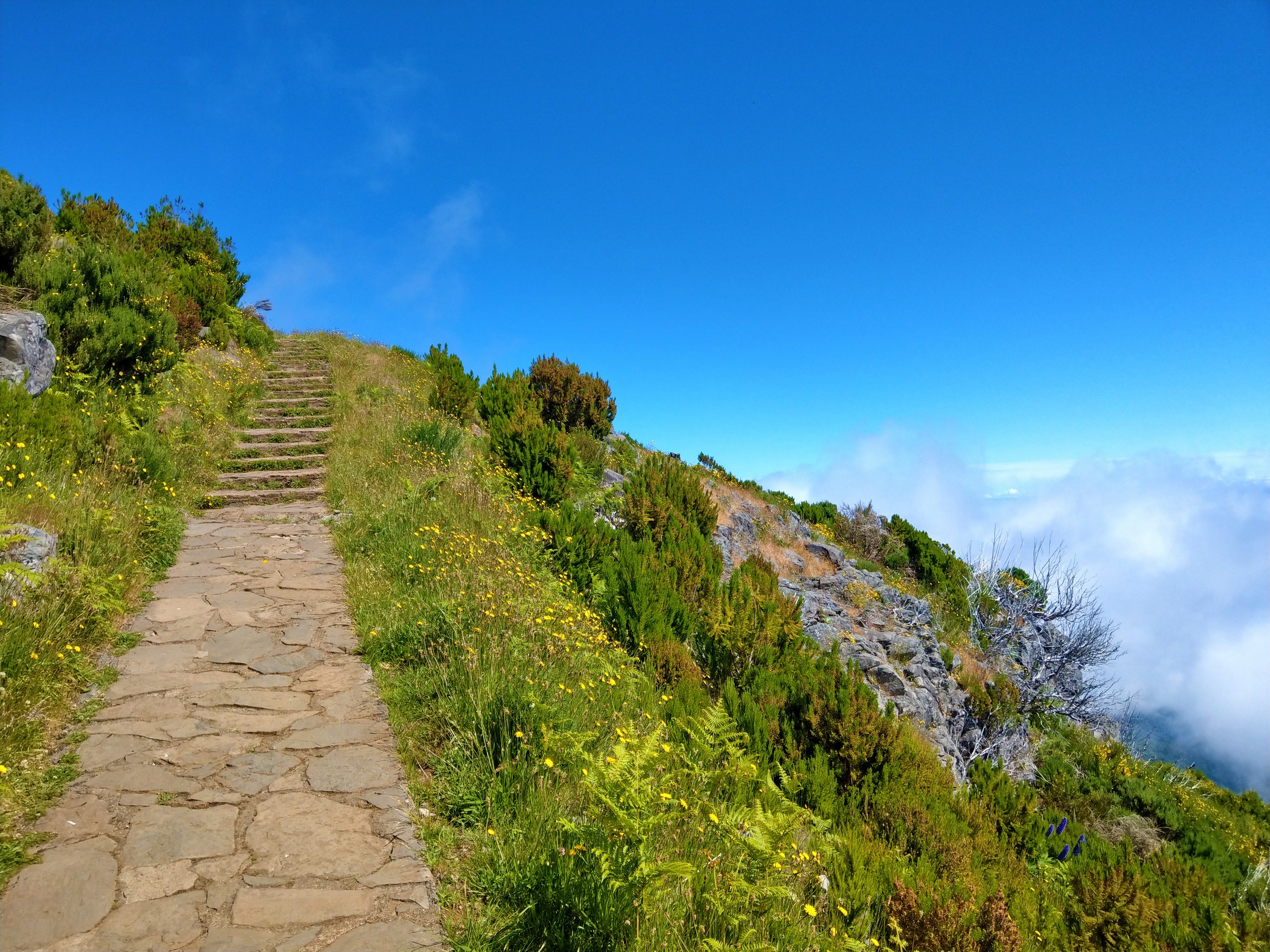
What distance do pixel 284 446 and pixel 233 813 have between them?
8634 mm

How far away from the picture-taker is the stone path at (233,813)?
84.4 inches

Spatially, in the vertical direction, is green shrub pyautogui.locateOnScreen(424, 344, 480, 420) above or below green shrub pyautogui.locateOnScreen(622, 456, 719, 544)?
above

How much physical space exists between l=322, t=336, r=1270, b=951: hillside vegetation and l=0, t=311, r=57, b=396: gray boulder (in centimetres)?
340

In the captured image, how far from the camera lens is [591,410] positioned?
13.5m

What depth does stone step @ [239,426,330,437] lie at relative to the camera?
1045 cm

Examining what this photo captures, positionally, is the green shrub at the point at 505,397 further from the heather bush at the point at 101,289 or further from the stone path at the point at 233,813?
the stone path at the point at 233,813

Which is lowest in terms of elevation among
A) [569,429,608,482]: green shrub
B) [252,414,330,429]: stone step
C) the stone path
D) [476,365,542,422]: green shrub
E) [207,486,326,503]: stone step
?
the stone path

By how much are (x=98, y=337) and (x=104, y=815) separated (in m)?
8.86

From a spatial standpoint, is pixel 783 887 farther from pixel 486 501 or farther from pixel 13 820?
pixel 486 501

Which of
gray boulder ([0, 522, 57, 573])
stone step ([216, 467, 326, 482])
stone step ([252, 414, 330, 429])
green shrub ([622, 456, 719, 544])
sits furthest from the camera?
stone step ([252, 414, 330, 429])

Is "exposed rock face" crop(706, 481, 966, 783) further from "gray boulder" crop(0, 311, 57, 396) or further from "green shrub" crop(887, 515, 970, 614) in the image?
"gray boulder" crop(0, 311, 57, 396)

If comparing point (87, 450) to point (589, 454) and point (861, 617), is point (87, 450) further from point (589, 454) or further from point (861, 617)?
point (861, 617)

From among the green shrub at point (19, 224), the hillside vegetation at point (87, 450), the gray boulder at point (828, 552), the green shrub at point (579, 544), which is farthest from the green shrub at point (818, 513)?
the green shrub at point (19, 224)

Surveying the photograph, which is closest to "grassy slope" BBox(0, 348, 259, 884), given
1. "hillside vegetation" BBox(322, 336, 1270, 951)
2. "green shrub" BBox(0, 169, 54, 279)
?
"hillside vegetation" BBox(322, 336, 1270, 951)
